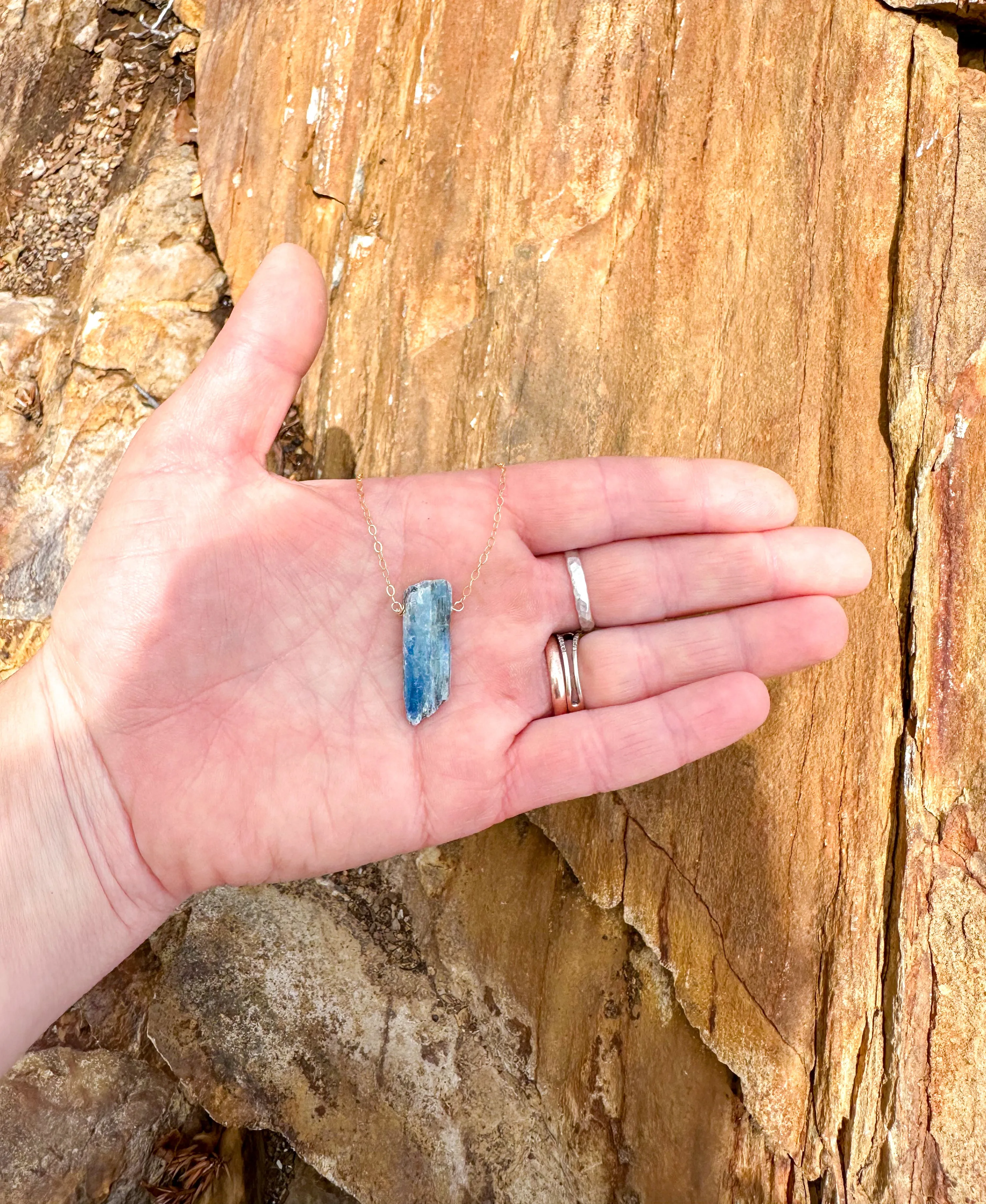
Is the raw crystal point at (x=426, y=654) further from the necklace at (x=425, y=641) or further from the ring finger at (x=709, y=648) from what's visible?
the ring finger at (x=709, y=648)

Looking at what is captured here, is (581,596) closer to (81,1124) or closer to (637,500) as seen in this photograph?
(637,500)

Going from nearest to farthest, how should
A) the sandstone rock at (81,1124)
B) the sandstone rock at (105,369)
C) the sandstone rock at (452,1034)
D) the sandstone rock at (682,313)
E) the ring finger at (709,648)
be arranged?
1. the ring finger at (709,648)
2. the sandstone rock at (682,313)
3. the sandstone rock at (452,1034)
4. the sandstone rock at (81,1124)
5. the sandstone rock at (105,369)

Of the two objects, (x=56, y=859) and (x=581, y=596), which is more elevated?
(x=581, y=596)

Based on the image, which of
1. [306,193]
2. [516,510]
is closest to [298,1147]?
[516,510]

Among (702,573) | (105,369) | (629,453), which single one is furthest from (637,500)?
(105,369)

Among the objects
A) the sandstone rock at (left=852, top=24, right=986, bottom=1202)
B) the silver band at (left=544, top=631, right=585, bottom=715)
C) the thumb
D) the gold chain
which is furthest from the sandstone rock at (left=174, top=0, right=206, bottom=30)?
the silver band at (left=544, top=631, right=585, bottom=715)

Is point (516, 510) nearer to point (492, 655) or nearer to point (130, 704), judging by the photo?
point (492, 655)

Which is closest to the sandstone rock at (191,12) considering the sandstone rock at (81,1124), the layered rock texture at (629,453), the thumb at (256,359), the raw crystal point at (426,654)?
the layered rock texture at (629,453)
